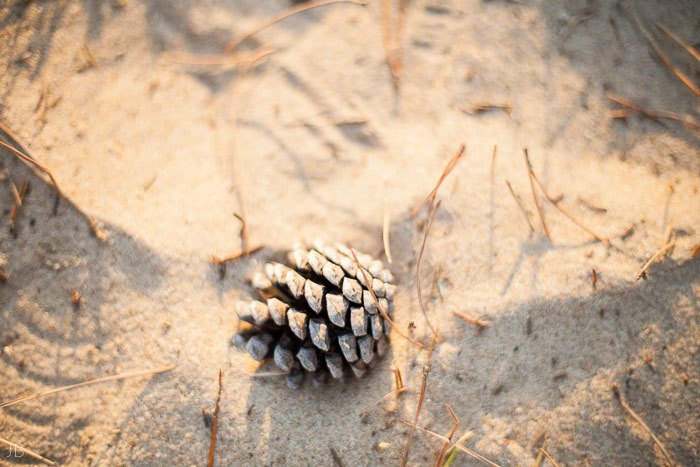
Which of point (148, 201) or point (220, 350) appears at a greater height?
point (148, 201)

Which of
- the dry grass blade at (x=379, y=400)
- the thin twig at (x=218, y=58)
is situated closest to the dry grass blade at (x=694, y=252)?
the dry grass blade at (x=379, y=400)

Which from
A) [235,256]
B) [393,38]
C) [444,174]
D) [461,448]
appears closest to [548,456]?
[461,448]

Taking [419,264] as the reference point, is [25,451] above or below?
below

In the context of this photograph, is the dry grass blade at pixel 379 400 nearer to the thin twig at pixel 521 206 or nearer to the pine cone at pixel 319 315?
the pine cone at pixel 319 315

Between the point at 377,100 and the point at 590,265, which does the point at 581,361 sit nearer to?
the point at 590,265

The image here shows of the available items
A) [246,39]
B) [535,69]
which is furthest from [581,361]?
[246,39]

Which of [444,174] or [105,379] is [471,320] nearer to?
[444,174]
